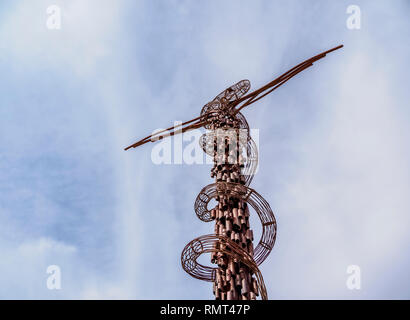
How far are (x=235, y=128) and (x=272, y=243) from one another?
7.32m

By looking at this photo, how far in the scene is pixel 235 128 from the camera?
63.2 ft

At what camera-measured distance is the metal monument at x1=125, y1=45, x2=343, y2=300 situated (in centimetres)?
1329

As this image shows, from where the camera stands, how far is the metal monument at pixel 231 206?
13289mm

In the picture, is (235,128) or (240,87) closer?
(235,128)

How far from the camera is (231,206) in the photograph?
1550 centimetres
